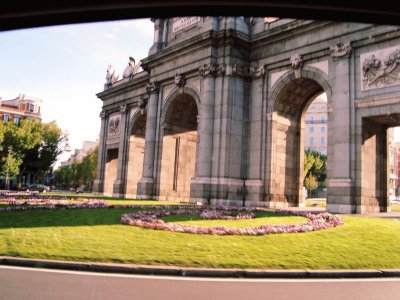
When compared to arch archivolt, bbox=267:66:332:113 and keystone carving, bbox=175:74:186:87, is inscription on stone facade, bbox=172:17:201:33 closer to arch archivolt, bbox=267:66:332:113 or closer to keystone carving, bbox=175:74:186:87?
keystone carving, bbox=175:74:186:87

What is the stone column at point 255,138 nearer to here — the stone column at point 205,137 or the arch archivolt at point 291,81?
the arch archivolt at point 291,81

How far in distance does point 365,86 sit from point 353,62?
1722mm

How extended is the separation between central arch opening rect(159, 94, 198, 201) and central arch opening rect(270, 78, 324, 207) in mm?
8546

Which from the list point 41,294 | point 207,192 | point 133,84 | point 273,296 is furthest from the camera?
point 133,84

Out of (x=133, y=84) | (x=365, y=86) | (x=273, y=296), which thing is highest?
(x=133, y=84)

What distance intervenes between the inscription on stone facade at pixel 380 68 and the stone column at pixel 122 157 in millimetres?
26597

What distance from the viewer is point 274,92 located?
92.3ft

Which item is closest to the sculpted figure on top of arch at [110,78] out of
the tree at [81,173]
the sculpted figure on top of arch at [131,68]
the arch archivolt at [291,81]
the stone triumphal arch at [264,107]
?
the sculpted figure on top of arch at [131,68]

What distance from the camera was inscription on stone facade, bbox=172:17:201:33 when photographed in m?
32.9

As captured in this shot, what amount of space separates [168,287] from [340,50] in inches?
831

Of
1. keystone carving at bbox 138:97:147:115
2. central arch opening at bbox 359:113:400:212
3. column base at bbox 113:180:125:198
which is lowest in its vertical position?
column base at bbox 113:180:125:198

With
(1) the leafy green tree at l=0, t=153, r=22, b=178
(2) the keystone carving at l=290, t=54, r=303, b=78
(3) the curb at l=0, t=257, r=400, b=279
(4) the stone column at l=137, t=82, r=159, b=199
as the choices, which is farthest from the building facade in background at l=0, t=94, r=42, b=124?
(3) the curb at l=0, t=257, r=400, b=279
